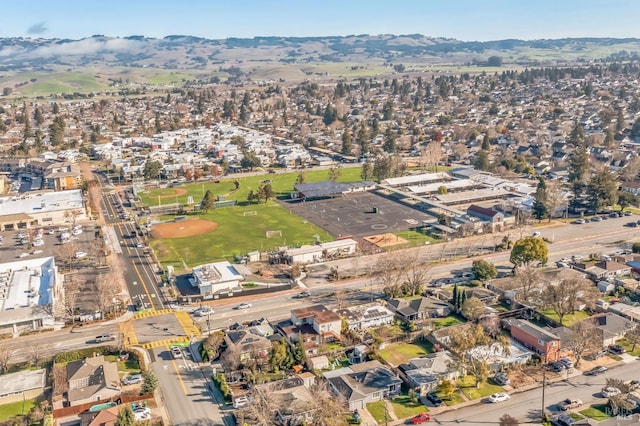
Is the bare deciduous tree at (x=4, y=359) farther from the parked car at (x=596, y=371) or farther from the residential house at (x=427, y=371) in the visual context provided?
the parked car at (x=596, y=371)

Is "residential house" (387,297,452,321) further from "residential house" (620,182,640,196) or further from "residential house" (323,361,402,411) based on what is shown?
"residential house" (620,182,640,196)

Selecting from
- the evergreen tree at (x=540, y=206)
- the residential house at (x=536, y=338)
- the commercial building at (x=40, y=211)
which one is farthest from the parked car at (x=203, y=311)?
the evergreen tree at (x=540, y=206)

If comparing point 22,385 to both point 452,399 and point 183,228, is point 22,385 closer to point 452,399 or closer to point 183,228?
point 452,399

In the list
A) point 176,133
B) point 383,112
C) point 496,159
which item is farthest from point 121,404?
point 383,112

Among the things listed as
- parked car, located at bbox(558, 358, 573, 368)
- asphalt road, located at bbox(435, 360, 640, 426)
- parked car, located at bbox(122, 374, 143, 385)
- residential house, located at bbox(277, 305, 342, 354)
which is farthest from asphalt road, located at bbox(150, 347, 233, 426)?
parked car, located at bbox(558, 358, 573, 368)

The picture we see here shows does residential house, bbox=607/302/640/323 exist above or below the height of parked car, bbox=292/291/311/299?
above

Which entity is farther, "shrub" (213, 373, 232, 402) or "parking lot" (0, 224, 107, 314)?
"parking lot" (0, 224, 107, 314)

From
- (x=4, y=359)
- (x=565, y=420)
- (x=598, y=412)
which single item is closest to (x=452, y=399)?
(x=565, y=420)
